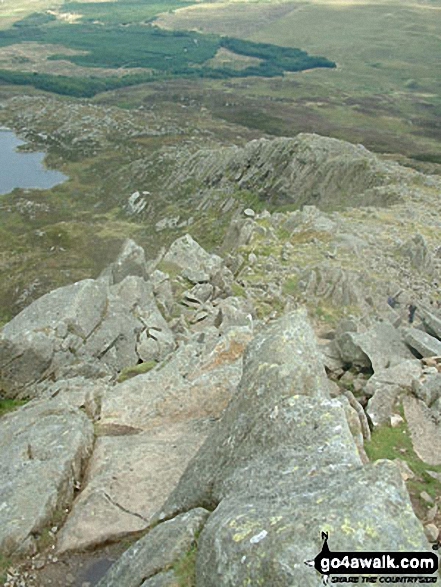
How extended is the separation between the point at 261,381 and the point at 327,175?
66206mm

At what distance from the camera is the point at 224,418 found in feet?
53.9

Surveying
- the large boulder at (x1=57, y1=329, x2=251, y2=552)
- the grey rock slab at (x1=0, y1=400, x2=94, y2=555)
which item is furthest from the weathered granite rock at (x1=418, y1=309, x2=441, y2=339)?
the grey rock slab at (x1=0, y1=400, x2=94, y2=555)

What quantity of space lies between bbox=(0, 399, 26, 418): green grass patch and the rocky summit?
0.50 ft

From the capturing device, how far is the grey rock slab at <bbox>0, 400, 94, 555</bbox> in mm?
16312

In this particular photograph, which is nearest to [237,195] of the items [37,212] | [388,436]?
[37,212]

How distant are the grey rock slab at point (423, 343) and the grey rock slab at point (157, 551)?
16488 mm

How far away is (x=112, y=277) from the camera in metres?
41.6

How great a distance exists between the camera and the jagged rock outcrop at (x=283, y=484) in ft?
31.7

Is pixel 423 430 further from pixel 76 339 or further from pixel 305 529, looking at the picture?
pixel 76 339

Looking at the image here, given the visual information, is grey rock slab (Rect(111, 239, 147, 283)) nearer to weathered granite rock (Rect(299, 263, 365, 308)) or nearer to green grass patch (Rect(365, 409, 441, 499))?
weathered granite rock (Rect(299, 263, 365, 308))

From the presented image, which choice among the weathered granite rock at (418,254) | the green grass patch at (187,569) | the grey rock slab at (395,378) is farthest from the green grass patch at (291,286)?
the green grass patch at (187,569)

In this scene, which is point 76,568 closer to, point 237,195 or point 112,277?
point 112,277

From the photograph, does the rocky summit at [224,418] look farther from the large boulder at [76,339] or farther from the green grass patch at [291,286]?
the green grass patch at [291,286]

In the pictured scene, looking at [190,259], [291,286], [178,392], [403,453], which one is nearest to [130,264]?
[190,259]
